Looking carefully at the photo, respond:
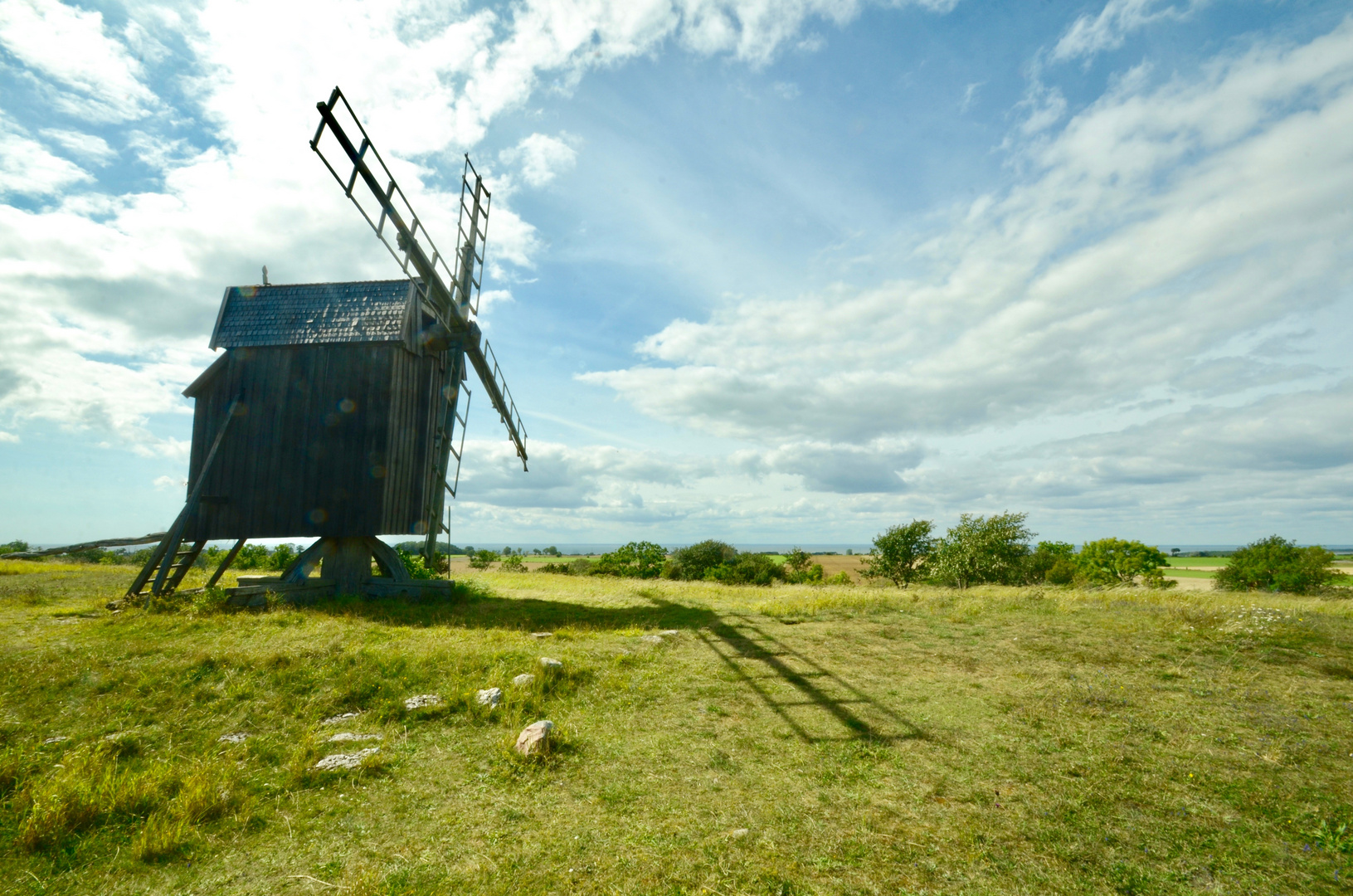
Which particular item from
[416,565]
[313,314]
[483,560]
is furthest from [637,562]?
[313,314]

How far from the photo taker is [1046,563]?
122ft

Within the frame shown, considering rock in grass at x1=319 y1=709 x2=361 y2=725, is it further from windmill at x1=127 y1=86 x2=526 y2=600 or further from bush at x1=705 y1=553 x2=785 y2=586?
bush at x1=705 y1=553 x2=785 y2=586

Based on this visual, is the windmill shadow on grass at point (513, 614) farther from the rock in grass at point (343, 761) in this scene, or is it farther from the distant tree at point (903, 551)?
the distant tree at point (903, 551)

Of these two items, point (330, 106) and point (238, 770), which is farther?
point (330, 106)

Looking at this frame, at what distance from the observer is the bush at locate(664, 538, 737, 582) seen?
144 ft

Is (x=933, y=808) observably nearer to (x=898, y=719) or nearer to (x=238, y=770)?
(x=898, y=719)

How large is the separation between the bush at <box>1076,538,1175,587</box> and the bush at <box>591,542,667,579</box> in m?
26.6

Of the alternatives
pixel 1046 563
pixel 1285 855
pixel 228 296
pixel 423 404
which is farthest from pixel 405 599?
pixel 1046 563

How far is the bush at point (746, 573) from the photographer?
42438 mm

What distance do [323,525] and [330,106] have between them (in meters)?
12.1

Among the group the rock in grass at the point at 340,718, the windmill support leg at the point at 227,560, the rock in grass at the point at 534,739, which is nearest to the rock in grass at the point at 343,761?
the rock in grass at the point at 340,718

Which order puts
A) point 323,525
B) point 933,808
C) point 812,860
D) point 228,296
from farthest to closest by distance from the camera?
point 228,296, point 323,525, point 933,808, point 812,860

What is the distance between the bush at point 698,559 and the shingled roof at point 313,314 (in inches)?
1119

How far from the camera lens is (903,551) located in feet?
120
